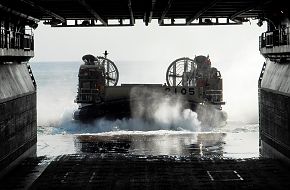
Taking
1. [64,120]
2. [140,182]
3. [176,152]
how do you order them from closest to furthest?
[140,182], [176,152], [64,120]

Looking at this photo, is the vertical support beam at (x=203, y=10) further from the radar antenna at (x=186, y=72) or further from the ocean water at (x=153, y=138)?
the radar antenna at (x=186, y=72)

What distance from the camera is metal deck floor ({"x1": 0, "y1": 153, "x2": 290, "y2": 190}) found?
17.8 meters

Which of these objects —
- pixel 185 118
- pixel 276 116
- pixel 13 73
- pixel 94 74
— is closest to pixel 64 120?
pixel 94 74

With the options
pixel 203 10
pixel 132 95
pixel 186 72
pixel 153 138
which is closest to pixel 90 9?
pixel 203 10

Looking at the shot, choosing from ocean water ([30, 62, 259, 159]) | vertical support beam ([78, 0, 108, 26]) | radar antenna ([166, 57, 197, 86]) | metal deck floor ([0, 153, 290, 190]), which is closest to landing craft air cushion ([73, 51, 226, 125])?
ocean water ([30, 62, 259, 159])

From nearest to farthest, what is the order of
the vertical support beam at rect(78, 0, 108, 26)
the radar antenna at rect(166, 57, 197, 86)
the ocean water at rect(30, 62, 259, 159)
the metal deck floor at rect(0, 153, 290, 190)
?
the metal deck floor at rect(0, 153, 290, 190), the vertical support beam at rect(78, 0, 108, 26), the ocean water at rect(30, 62, 259, 159), the radar antenna at rect(166, 57, 197, 86)

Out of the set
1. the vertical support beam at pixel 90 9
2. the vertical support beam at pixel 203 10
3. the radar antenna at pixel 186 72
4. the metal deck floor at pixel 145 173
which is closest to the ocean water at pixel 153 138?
the metal deck floor at pixel 145 173

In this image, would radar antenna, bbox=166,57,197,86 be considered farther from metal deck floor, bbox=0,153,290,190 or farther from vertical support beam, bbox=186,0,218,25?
metal deck floor, bbox=0,153,290,190

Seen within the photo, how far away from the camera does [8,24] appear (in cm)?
2481

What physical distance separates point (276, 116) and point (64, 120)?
3012 centimetres

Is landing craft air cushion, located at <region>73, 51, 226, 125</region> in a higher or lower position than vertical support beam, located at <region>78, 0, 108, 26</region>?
lower

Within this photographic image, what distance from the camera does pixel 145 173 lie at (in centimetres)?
2000

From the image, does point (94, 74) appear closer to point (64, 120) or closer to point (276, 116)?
point (64, 120)

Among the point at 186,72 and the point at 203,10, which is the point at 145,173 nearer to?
the point at 203,10
